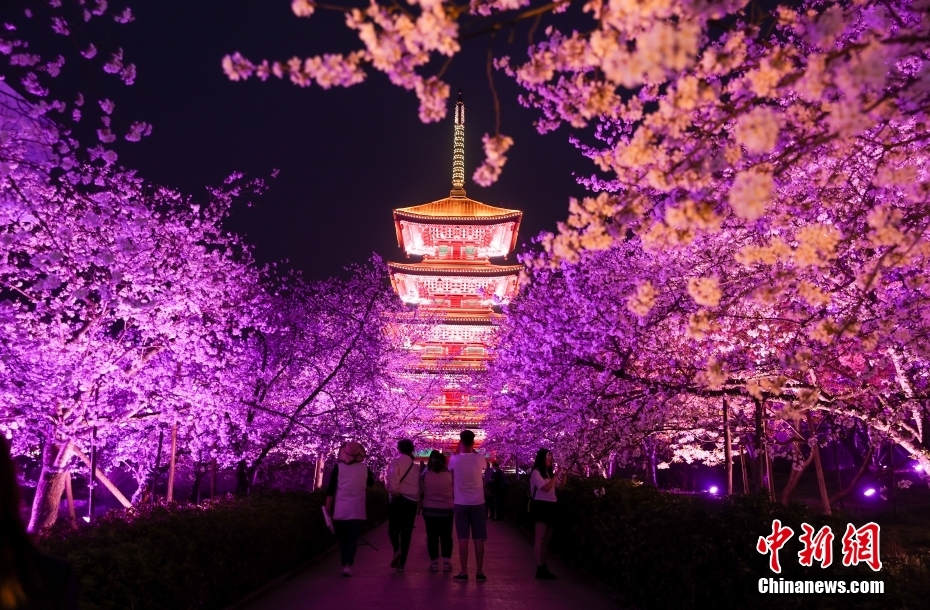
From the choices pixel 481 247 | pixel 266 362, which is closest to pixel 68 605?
pixel 266 362

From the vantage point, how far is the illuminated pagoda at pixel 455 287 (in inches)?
1642

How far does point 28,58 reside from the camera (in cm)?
876

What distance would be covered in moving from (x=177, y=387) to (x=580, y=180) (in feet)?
31.4

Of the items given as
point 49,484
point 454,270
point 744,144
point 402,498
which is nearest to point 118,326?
point 49,484

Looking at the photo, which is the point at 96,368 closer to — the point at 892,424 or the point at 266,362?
the point at 266,362

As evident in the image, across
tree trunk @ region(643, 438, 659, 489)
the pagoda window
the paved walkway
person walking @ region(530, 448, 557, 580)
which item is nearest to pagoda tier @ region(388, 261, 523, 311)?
the pagoda window

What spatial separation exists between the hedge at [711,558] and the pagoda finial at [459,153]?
3879 cm

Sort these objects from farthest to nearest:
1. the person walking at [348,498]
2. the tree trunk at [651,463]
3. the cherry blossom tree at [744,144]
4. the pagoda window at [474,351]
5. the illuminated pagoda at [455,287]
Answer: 1. the pagoda window at [474,351]
2. the illuminated pagoda at [455,287]
3. the tree trunk at [651,463]
4. the person walking at [348,498]
5. the cherry blossom tree at [744,144]

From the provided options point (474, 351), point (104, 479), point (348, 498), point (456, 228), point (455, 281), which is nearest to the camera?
point (348, 498)

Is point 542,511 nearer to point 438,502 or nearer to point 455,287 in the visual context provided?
point 438,502

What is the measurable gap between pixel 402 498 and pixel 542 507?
2119mm

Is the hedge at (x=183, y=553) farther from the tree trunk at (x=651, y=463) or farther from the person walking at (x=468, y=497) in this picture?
the tree trunk at (x=651, y=463)

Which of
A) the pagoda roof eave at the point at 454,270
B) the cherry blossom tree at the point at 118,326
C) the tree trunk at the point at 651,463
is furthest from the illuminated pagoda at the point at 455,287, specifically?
the cherry blossom tree at the point at 118,326

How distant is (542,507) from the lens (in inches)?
416
